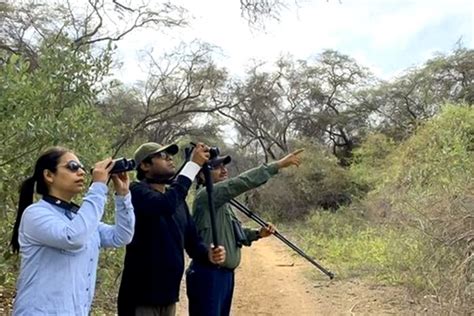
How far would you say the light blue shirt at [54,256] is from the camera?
207 centimetres

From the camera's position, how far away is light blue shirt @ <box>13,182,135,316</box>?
Answer: 6.81 ft

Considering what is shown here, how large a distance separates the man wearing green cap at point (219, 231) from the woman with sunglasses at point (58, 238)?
125cm

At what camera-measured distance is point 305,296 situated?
23.8 ft

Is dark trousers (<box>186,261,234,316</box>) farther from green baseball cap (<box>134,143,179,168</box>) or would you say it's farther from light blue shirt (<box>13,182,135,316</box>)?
light blue shirt (<box>13,182,135,316</box>)

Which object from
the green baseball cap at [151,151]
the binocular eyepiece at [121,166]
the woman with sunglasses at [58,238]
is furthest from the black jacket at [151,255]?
the woman with sunglasses at [58,238]

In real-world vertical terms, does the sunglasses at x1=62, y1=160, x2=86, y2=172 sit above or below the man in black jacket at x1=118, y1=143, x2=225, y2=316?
above

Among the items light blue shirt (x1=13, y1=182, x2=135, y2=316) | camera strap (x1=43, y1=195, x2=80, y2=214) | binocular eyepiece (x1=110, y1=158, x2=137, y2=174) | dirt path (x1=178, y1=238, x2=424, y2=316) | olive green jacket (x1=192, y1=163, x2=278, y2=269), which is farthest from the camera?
dirt path (x1=178, y1=238, x2=424, y2=316)

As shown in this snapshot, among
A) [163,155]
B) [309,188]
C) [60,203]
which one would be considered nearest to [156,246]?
[163,155]

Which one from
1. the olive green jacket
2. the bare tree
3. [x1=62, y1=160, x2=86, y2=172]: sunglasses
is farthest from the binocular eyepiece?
the bare tree

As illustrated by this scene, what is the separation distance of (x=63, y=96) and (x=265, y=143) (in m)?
20.4

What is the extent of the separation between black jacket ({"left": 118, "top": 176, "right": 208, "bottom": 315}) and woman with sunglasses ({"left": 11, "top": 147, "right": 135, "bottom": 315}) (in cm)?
58

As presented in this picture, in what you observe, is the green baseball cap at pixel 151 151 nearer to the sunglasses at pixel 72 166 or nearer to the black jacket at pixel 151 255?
A: the black jacket at pixel 151 255

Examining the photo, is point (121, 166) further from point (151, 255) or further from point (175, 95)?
point (175, 95)

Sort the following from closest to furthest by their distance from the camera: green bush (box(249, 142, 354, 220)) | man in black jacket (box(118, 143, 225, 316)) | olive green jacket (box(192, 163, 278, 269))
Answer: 1. man in black jacket (box(118, 143, 225, 316))
2. olive green jacket (box(192, 163, 278, 269))
3. green bush (box(249, 142, 354, 220))
